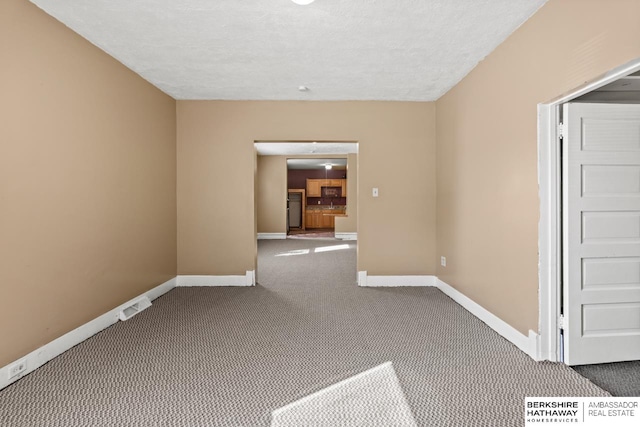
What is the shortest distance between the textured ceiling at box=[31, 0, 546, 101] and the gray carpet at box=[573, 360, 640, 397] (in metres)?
2.47

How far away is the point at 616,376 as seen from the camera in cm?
204

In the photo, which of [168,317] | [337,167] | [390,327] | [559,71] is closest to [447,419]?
[390,327]

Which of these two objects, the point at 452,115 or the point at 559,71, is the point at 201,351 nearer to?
the point at 559,71

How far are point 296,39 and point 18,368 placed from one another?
298cm

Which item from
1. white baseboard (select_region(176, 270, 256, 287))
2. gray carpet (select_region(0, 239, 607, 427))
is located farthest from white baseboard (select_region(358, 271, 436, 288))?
white baseboard (select_region(176, 270, 256, 287))

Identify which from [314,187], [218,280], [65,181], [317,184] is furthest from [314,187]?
[65,181]

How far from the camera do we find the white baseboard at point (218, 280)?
420 cm

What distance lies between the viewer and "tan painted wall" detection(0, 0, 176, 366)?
1986mm

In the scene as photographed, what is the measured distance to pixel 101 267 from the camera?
2.79 m

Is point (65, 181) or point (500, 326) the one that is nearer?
point (65, 181)

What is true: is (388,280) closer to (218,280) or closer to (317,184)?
(218,280)

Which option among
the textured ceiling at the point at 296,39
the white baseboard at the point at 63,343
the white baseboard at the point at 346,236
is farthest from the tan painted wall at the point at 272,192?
the white baseboard at the point at 63,343

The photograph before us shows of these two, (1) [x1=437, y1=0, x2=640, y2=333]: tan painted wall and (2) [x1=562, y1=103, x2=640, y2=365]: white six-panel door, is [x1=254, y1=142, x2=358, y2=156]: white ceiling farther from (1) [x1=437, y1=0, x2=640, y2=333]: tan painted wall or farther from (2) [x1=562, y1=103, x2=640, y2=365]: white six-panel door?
(2) [x1=562, y1=103, x2=640, y2=365]: white six-panel door

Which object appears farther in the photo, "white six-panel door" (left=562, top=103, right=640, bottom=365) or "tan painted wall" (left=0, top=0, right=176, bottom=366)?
"white six-panel door" (left=562, top=103, right=640, bottom=365)
